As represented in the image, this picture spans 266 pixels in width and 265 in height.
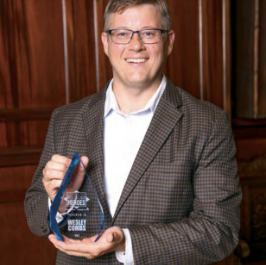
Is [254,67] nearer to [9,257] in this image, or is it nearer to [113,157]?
[113,157]

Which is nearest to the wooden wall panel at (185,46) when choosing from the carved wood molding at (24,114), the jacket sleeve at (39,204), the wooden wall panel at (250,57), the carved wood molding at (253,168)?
the wooden wall panel at (250,57)

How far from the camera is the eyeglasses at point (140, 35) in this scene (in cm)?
134

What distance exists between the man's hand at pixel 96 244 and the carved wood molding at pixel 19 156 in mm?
987

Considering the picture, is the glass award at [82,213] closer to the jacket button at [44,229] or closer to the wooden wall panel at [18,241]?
the jacket button at [44,229]

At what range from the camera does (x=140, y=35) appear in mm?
1335

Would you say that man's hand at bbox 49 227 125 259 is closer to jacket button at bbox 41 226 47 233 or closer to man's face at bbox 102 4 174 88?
jacket button at bbox 41 226 47 233

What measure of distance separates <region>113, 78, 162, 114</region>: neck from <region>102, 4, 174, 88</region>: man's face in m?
0.02

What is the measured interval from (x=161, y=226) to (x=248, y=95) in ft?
4.88

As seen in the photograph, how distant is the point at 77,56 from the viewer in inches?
84.6

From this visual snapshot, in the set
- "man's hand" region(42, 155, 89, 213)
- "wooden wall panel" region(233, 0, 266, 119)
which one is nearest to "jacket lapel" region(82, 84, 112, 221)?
"man's hand" region(42, 155, 89, 213)

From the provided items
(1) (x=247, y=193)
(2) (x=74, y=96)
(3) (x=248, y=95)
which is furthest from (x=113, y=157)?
(1) (x=247, y=193)

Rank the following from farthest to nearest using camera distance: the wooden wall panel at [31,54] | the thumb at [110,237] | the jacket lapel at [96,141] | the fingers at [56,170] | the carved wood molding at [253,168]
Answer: the carved wood molding at [253,168] → the wooden wall panel at [31,54] → the jacket lapel at [96,141] → the fingers at [56,170] → the thumb at [110,237]

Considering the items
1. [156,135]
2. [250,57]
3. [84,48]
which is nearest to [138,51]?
[156,135]

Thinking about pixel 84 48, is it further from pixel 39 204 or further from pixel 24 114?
pixel 39 204
